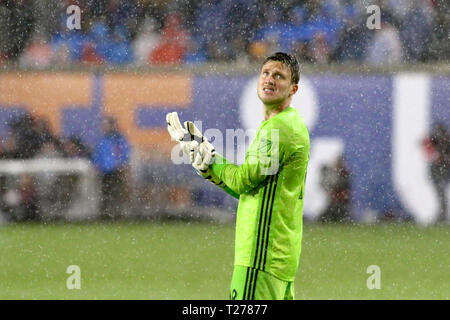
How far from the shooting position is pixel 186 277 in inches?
264

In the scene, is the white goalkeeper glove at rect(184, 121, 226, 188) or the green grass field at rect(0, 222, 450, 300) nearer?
the white goalkeeper glove at rect(184, 121, 226, 188)

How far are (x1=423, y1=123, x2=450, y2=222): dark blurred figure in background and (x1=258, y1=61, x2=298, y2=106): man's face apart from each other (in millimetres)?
5266

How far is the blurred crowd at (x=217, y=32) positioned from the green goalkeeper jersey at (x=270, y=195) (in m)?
6.00

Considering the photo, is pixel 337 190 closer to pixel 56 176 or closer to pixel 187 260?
pixel 187 260

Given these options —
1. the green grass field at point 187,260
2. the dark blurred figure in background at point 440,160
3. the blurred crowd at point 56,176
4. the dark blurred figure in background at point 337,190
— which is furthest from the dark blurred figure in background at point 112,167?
the dark blurred figure in background at point 440,160

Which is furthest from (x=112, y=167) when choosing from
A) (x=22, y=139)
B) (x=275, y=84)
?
(x=275, y=84)

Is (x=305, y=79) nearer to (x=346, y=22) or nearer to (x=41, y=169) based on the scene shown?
(x=346, y=22)

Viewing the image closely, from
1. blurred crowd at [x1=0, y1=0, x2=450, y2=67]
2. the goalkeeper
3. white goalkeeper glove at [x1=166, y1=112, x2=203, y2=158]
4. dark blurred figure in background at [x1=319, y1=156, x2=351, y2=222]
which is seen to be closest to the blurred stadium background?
dark blurred figure in background at [x1=319, y1=156, x2=351, y2=222]

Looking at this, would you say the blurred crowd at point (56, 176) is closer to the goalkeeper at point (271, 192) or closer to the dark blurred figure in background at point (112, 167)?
the dark blurred figure in background at point (112, 167)

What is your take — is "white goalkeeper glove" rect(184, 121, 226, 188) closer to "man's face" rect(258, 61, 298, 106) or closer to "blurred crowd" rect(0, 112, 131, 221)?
"man's face" rect(258, 61, 298, 106)

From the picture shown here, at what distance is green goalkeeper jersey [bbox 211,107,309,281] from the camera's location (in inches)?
131

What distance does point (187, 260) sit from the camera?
7344 mm

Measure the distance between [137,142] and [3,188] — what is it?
1278 millimetres

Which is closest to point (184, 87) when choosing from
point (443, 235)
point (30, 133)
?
point (30, 133)
